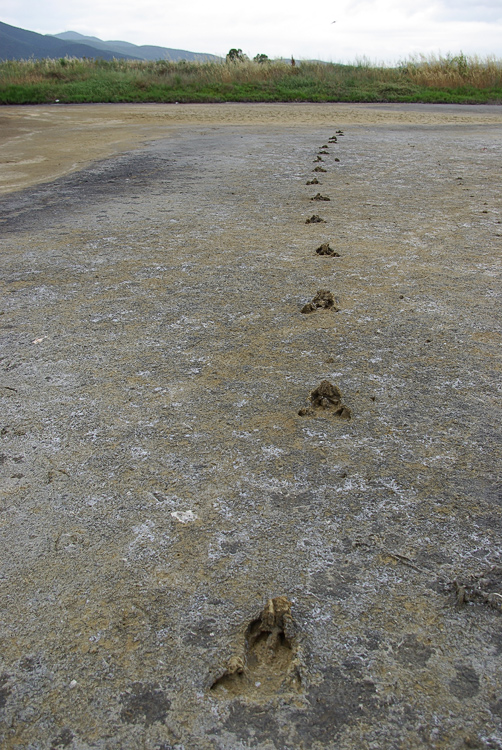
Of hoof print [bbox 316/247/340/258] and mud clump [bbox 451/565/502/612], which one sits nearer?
mud clump [bbox 451/565/502/612]

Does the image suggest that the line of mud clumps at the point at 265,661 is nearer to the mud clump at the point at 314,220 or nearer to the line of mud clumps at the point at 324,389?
the line of mud clumps at the point at 324,389

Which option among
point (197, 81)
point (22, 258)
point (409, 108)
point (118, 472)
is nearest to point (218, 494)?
point (118, 472)

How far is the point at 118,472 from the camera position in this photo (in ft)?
6.98

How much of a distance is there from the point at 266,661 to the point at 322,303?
2414 millimetres

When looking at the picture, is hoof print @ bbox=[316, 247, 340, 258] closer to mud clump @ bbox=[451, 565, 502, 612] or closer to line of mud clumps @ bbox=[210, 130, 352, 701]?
mud clump @ bbox=[451, 565, 502, 612]

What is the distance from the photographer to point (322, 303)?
3.55 m

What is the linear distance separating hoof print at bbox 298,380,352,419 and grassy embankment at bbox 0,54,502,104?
696 inches

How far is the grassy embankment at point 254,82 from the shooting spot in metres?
18.2

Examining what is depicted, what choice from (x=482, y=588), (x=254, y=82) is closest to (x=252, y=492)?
(x=482, y=588)

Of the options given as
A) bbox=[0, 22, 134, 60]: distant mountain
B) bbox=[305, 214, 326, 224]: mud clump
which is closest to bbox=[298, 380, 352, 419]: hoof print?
bbox=[305, 214, 326, 224]: mud clump

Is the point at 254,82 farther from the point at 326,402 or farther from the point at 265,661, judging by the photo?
the point at 265,661

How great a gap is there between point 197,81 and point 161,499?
2116 cm

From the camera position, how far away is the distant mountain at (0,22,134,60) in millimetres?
133875

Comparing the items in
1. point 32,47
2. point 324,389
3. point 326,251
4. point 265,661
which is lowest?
point 265,661
